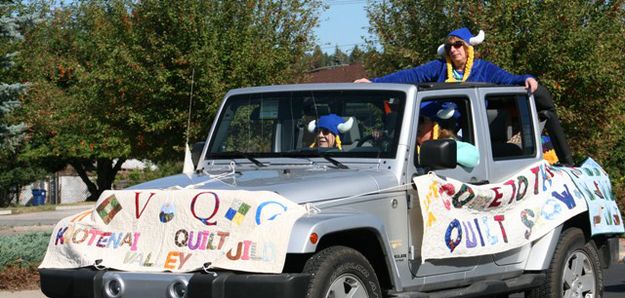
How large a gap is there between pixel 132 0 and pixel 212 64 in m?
2.88

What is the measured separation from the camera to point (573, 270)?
888 centimetres

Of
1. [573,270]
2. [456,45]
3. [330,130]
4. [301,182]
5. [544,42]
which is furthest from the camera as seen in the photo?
[544,42]

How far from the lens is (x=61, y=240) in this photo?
7.17 meters

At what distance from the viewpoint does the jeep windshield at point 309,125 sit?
770 cm

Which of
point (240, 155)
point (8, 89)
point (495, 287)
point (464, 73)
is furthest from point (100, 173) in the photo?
point (495, 287)

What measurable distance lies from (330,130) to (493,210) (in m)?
1.29

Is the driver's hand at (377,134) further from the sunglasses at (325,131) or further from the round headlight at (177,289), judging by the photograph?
the round headlight at (177,289)

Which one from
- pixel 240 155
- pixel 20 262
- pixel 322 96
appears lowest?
pixel 20 262

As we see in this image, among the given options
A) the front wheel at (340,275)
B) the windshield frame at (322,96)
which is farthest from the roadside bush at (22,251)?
the front wheel at (340,275)

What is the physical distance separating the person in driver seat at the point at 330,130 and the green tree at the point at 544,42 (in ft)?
33.5

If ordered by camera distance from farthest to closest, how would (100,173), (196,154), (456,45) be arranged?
1. (100,173)
2. (456,45)
3. (196,154)

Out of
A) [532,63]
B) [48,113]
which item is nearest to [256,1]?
[532,63]

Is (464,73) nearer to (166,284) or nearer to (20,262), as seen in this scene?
(166,284)

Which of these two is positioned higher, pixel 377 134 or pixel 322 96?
pixel 322 96
